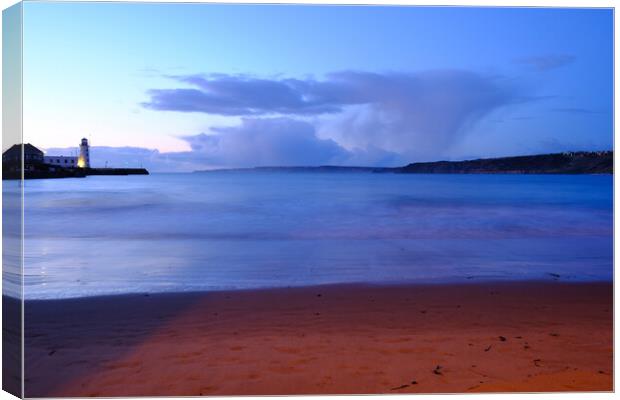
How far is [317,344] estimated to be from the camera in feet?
10.00

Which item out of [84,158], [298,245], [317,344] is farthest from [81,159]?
[317,344]

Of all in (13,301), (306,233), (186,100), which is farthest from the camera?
(186,100)

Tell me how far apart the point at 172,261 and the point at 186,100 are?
6642 millimetres

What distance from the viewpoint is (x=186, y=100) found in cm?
1166

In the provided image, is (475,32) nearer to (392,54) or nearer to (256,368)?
(392,54)

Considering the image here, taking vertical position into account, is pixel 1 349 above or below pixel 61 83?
below

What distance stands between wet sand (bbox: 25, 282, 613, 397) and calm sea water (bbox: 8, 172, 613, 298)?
714 millimetres

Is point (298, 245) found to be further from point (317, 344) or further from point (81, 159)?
point (81, 159)

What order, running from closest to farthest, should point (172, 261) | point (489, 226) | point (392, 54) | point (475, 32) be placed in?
1. point (475, 32)
2. point (172, 261)
3. point (392, 54)
4. point (489, 226)

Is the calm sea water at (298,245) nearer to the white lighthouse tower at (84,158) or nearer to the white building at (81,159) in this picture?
the white building at (81,159)

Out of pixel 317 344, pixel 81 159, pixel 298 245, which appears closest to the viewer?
pixel 317 344

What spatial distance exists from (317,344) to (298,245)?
4.31 m

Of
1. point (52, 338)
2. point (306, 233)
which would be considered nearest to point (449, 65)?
point (306, 233)

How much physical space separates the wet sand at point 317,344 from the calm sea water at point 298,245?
0.71 m
